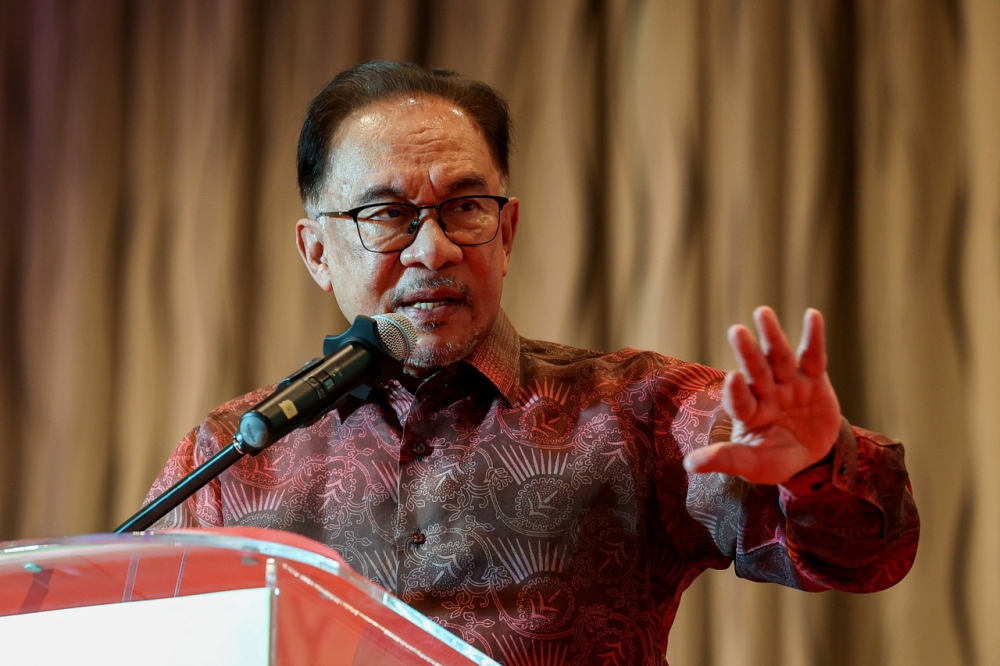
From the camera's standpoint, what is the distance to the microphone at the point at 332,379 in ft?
3.05

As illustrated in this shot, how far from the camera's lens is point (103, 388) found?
252 centimetres

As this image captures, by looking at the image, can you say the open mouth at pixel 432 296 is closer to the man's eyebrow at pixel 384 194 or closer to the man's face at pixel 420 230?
the man's face at pixel 420 230

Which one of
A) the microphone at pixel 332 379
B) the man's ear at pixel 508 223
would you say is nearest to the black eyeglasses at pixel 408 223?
the man's ear at pixel 508 223

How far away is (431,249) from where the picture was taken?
1495 millimetres

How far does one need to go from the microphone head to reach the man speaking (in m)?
0.22

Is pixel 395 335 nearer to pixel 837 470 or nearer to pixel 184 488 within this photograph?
pixel 184 488

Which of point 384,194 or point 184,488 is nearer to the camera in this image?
point 184,488

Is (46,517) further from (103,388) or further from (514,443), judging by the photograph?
(514,443)

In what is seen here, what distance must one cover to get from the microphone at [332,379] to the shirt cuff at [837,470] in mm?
470

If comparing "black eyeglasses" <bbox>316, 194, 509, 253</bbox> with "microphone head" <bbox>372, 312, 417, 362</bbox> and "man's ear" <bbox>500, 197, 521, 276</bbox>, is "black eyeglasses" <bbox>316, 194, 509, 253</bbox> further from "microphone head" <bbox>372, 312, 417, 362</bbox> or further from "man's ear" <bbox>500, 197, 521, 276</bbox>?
"microphone head" <bbox>372, 312, 417, 362</bbox>

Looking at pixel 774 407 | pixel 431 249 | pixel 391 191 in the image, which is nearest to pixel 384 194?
pixel 391 191

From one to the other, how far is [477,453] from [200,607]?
2.66ft

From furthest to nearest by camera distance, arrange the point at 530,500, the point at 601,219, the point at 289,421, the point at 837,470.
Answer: the point at 601,219 → the point at 530,500 → the point at 837,470 → the point at 289,421

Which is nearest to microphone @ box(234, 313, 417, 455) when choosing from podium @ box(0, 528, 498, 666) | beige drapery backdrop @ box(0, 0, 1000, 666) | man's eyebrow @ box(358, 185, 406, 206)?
podium @ box(0, 528, 498, 666)
